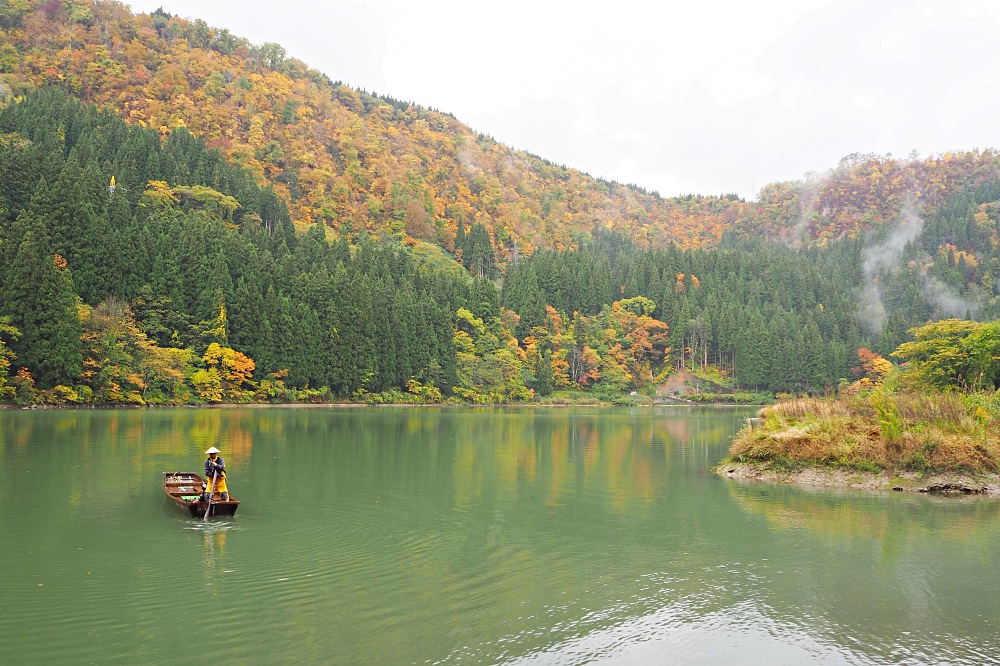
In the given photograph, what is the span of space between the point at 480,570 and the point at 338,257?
292 ft

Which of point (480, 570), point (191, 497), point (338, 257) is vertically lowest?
point (480, 570)

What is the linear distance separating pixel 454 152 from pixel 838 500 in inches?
6558

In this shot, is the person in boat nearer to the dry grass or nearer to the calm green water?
the calm green water

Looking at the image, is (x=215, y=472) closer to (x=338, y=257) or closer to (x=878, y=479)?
(x=878, y=479)

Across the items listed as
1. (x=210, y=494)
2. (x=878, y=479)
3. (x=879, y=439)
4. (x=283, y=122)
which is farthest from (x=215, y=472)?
(x=283, y=122)

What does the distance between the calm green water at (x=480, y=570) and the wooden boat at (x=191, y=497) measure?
290 millimetres

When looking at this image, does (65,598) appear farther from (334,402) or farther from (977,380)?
(334,402)

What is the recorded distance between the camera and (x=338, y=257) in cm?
9762

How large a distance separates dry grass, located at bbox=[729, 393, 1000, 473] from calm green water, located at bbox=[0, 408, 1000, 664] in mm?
1726

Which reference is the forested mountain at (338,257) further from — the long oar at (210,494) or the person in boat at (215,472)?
the long oar at (210,494)

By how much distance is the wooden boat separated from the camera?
16.2m

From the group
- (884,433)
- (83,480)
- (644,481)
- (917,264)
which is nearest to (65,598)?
(83,480)

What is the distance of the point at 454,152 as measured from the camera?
583ft

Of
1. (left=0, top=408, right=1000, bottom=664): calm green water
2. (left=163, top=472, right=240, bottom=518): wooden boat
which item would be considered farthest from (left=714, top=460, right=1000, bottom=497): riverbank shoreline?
(left=163, top=472, right=240, bottom=518): wooden boat
